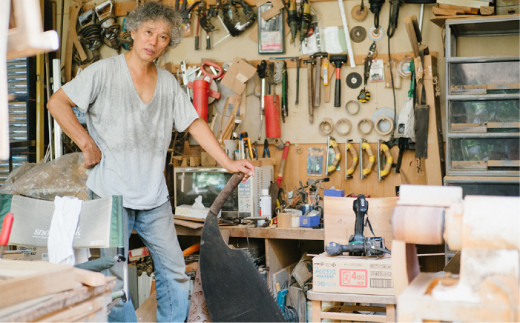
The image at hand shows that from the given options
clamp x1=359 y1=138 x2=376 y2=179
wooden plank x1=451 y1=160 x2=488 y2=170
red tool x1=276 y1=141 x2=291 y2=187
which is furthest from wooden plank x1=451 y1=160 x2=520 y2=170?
red tool x1=276 y1=141 x2=291 y2=187

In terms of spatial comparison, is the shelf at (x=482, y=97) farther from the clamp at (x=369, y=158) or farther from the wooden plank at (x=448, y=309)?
the wooden plank at (x=448, y=309)

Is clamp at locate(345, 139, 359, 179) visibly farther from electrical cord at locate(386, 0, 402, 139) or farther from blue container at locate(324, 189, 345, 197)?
blue container at locate(324, 189, 345, 197)

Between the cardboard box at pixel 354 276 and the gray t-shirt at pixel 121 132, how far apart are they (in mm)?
1034

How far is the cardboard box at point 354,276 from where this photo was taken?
2.49 meters

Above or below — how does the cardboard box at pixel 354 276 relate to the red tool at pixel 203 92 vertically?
below

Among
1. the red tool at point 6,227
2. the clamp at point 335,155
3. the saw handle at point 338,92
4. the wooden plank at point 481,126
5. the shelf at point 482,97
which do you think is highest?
the saw handle at point 338,92

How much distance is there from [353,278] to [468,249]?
133cm

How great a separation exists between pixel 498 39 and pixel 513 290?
3.38 meters

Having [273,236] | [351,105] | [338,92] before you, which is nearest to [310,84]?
[338,92]

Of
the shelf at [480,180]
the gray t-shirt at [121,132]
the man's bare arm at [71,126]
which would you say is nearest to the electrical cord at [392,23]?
the shelf at [480,180]

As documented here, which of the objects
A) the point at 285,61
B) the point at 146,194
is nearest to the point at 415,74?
the point at 285,61

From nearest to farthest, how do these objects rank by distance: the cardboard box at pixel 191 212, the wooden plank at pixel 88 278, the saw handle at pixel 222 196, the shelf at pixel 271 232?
the wooden plank at pixel 88 278 < the saw handle at pixel 222 196 < the shelf at pixel 271 232 < the cardboard box at pixel 191 212

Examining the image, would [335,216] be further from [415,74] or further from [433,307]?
[433,307]

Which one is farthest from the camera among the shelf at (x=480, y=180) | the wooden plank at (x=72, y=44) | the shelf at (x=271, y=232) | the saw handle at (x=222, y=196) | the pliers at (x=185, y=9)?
the wooden plank at (x=72, y=44)
